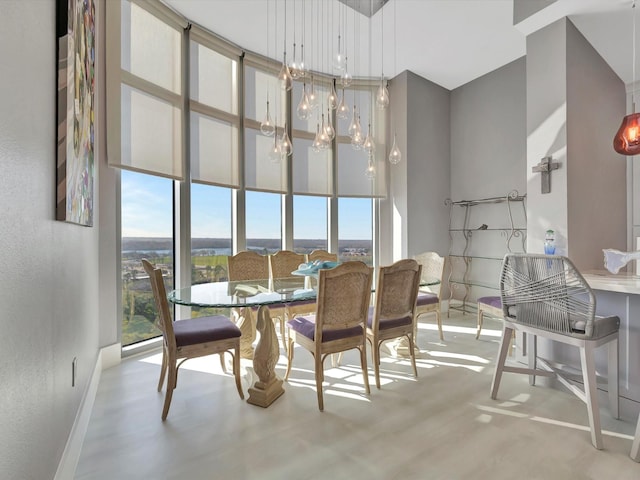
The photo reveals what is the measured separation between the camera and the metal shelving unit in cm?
414

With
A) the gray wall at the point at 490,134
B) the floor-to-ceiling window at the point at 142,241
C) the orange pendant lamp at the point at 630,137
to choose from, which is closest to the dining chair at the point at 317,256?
the floor-to-ceiling window at the point at 142,241

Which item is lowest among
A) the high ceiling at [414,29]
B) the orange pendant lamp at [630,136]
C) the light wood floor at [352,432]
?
the light wood floor at [352,432]

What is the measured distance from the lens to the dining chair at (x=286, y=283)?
2904mm

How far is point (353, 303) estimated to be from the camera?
Answer: 2270mm

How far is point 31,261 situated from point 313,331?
165cm

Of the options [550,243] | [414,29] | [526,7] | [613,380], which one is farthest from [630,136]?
[414,29]

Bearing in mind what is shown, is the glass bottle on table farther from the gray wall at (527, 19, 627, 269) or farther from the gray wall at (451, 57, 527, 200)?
the gray wall at (451, 57, 527, 200)

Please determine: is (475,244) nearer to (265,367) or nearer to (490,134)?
(490,134)

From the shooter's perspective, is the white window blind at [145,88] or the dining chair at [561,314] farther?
the white window blind at [145,88]

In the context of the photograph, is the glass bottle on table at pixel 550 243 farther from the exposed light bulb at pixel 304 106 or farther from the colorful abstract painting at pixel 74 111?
the colorful abstract painting at pixel 74 111

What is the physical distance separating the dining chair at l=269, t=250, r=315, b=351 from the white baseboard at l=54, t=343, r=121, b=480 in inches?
57.2

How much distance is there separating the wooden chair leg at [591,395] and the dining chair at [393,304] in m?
1.12

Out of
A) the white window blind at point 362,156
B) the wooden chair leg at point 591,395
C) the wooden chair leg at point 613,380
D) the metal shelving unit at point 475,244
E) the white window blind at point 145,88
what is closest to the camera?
the wooden chair leg at point 591,395

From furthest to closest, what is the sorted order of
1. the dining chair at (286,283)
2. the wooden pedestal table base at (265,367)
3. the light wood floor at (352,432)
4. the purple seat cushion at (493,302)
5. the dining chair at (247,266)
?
1. the dining chair at (247,266)
2. the purple seat cushion at (493,302)
3. the dining chair at (286,283)
4. the wooden pedestal table base at (265,367)
5. the light wood floor at (352,432)
